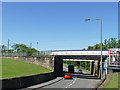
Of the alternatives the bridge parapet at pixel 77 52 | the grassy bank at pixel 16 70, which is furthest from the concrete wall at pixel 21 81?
the bridge parapet at pixel 77 52

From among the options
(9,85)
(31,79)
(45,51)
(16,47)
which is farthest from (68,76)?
(16,47)

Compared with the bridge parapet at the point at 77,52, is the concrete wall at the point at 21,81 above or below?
below

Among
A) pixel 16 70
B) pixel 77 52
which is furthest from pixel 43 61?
pixel 16 70

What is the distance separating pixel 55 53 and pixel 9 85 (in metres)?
30.1

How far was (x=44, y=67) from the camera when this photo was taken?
167 feet

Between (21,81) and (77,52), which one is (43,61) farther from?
(21,81)

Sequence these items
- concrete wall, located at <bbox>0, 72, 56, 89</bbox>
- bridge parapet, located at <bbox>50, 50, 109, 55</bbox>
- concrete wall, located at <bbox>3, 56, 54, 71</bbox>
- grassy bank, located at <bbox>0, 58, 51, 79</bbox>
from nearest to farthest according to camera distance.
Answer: concrete wall, located at <bbox>0, 72, 56, 89</bbox>
grassy bank, located at <bbox>0, 58, 51, 79</bbox>
bridge parapet, located at <bbox>50, 50, 109, 55</bbox>
concrete wall, located at <bbox>3, 56, 54, 71</bbox>

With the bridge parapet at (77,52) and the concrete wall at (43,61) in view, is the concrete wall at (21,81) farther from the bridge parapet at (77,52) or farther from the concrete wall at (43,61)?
the bridge parapet at (77,52)

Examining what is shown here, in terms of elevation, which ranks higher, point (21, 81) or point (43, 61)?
point (43, 61)

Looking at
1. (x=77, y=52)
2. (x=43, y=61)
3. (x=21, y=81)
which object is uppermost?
(x=77, y=52)

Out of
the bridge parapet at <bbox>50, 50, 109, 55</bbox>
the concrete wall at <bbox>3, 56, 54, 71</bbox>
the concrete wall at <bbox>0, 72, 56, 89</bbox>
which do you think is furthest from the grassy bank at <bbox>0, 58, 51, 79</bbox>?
the bridge parapet at <bbox>50, 50, 109, 55</bbox>

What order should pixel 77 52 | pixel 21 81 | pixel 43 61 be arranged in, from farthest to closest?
pixel 43 61
pixel 77 52
pixel 21 81

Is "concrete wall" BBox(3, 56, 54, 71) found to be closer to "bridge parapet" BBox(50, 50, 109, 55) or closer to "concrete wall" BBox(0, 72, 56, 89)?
"bridge parapet" BBox(50, 50, 109, 55)

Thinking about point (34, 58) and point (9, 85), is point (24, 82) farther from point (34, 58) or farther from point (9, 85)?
point (34, 58)
